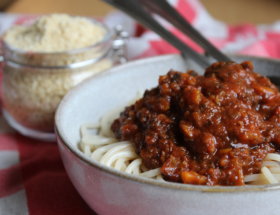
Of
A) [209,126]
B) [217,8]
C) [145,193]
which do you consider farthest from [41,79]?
[217,8]

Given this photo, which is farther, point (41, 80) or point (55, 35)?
point (55, 35)

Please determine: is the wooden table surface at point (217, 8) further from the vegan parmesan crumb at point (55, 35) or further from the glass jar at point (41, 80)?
the glass jar at point (41, 80)

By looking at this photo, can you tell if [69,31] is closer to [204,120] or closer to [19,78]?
[19,78]

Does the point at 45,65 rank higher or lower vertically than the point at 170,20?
lower

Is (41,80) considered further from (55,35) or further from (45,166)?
(45,166)

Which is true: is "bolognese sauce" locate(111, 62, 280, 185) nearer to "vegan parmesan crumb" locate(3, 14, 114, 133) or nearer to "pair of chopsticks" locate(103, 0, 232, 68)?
"pair of chopsticks" locate(103, 0, 232, 68)

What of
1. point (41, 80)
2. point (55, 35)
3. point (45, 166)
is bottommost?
point (45, 166)

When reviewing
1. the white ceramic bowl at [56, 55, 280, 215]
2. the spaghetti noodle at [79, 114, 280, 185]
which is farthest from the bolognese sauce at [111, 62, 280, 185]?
the white ceramic bowl at [56, 55, 280, 215]
